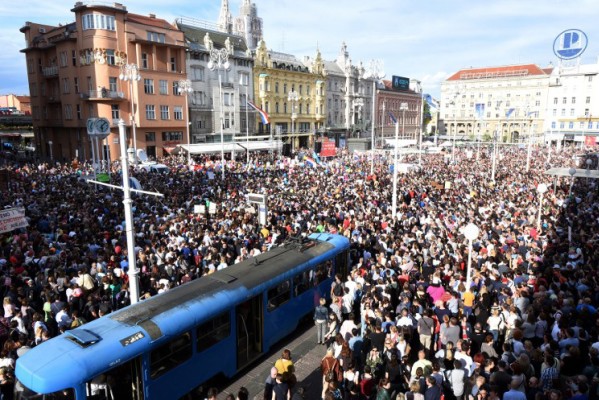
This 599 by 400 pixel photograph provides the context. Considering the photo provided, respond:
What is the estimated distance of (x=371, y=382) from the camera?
306 inches

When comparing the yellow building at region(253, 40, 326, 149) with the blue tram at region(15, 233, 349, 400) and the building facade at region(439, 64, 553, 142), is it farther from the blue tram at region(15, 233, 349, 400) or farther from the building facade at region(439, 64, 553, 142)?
the blue tram at region(15, 233, 349, 400)

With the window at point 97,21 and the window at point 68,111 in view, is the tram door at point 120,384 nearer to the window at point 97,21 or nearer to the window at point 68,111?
the window at point 97,21

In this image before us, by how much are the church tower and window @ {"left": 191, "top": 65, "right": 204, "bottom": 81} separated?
208ft

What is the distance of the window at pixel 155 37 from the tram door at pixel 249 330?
4734 centimetres

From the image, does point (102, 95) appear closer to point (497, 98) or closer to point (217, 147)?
point (217, 147)

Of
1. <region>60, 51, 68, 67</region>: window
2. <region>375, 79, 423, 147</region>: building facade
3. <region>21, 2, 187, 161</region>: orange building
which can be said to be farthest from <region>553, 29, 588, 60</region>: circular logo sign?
<region>375, 79, 423, 147</region>: building facade

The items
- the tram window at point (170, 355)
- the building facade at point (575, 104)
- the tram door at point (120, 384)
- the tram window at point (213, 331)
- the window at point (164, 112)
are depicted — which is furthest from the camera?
the building facade at point (575, 104)

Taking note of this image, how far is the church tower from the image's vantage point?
11762 centimetres

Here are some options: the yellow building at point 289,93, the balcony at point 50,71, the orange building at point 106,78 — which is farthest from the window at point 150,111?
the yellow building at point 289,93

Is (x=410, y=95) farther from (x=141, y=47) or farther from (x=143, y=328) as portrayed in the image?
(x=143, y=328)

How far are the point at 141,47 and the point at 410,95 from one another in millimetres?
84014

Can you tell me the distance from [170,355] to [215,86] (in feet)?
180

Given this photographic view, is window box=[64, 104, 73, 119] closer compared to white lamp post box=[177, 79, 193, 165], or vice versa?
white lamp post box=[177, 79, 193, 165]

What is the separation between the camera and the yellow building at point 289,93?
223 ft
